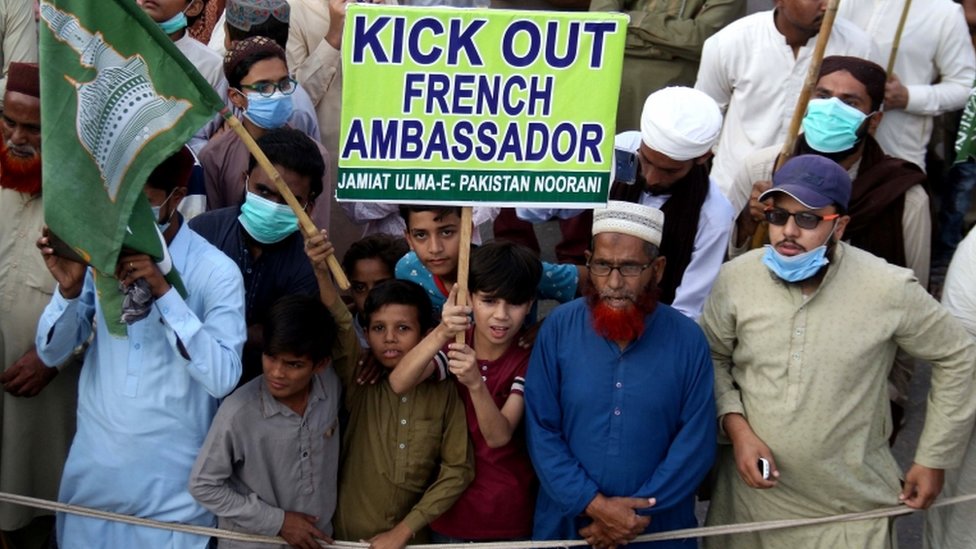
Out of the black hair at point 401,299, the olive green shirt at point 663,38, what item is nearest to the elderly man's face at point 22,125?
the black hair at point 401,299

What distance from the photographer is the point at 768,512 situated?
186 inches

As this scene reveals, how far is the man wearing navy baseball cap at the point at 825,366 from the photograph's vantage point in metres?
4.51

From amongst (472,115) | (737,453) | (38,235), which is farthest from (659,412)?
(38,235)

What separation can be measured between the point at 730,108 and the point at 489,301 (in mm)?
2422

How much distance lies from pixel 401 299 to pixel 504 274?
0.37 meters

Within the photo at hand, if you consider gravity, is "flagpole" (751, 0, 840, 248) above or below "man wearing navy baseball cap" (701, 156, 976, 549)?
above

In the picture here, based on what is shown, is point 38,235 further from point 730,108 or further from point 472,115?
point 730,108

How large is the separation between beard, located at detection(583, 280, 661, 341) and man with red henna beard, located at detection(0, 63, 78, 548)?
78.0 inches

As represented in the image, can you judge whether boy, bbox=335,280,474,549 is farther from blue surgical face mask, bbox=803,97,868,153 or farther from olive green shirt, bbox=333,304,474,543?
blue surgical face mask, bbox=803,97,868,153

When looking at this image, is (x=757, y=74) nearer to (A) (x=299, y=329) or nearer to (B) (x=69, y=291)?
(A) (x=299, y=329)

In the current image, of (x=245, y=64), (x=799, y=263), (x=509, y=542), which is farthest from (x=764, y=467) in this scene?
(x=245, y=64)

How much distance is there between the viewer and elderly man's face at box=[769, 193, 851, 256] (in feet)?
14.8

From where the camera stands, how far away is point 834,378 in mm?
4508

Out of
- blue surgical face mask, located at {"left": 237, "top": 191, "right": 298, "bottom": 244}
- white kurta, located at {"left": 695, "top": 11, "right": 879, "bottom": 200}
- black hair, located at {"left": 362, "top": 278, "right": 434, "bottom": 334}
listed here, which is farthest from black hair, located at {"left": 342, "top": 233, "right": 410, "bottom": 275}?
white kurta, located at {"left": 695, "top": 11, "right": 879, "bottom": 200}
